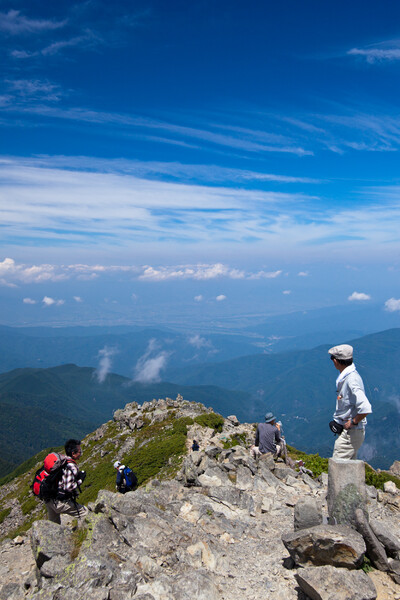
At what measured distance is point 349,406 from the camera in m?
9.65

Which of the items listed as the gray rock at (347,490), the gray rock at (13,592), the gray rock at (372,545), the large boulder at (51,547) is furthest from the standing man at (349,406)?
the gray rock at (13,592)

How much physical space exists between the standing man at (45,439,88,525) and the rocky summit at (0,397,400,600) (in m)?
0.44

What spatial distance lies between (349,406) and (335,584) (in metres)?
3.96

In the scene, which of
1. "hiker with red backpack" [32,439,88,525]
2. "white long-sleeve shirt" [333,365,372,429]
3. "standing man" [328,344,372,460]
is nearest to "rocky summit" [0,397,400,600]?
"hiker with red backpack" [32,439,88,525]

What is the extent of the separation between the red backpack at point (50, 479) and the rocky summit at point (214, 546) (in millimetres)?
790

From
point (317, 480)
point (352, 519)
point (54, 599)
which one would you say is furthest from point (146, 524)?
point (317, 480)

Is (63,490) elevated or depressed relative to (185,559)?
elevated

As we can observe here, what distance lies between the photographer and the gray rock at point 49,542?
9.77 metres

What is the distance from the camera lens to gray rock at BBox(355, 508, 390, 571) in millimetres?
8891

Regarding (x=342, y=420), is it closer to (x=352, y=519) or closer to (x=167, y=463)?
(x=352, y=519)

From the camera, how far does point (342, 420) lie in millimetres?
9852

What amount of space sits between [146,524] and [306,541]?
5.17 m

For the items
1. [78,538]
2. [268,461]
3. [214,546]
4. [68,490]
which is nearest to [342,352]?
[214,546]

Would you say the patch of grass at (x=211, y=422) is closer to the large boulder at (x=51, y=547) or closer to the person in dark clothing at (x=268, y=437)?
the person in dark clothing at (x=268, y=437)
